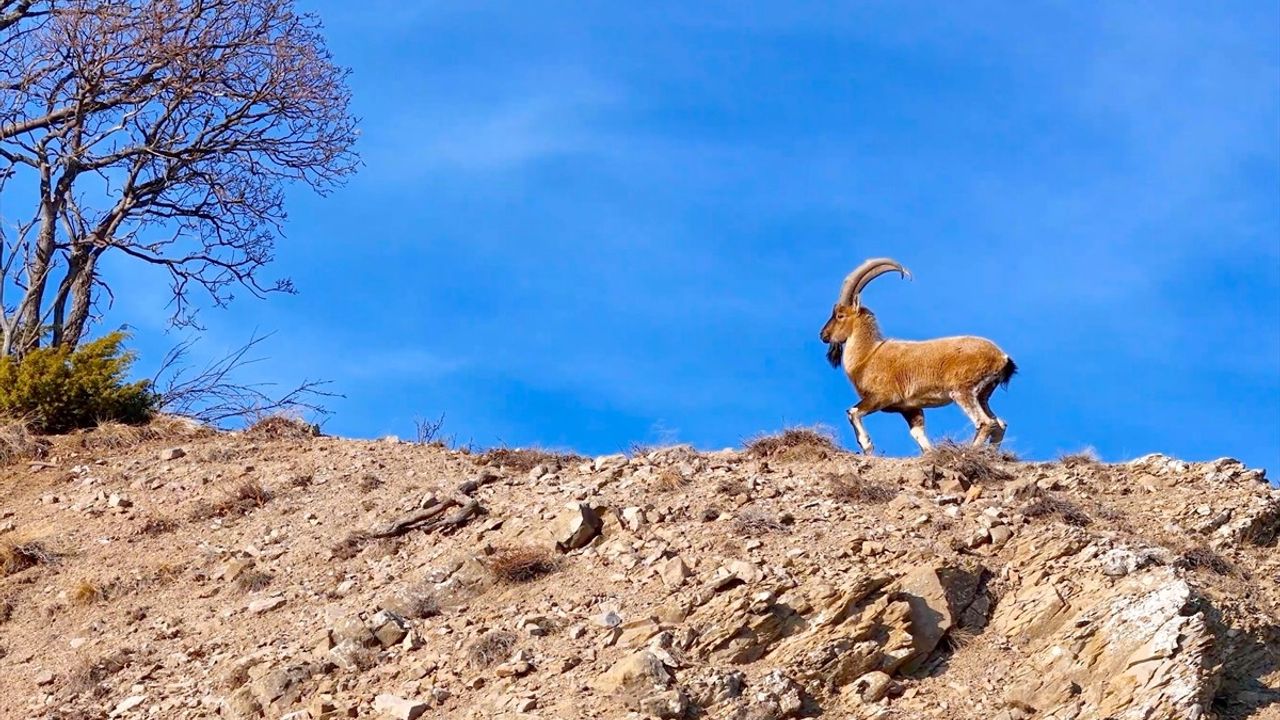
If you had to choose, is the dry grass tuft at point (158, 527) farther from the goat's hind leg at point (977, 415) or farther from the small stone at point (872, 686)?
the goat's hind leg at point (977, 415)

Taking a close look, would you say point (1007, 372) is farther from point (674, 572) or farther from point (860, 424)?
point (674, 572)

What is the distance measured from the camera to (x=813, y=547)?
11.3 meters

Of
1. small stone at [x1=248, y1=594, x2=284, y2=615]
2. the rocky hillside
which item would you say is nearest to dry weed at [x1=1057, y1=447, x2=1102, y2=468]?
the rocky hillside

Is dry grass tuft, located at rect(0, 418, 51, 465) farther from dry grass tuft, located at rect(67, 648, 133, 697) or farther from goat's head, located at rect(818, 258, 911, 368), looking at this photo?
goat's head, located at rect(818, 258, 911, 368)

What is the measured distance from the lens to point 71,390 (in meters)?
17.3

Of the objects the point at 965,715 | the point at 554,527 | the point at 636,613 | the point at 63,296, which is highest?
the point at 63,296

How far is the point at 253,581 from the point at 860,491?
5244 mm

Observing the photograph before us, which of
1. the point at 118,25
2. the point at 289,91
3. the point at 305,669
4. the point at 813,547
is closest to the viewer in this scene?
the point at 305,669

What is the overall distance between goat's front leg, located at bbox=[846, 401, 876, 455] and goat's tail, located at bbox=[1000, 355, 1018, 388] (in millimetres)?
1446

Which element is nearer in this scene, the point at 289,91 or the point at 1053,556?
the point at 1053,556

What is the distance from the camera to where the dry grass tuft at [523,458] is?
14.2 meters

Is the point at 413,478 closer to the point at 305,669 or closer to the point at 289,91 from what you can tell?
the point at 305,669

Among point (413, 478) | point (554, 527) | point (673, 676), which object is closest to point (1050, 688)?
point (673, 676)

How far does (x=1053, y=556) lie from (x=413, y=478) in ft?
20.5
